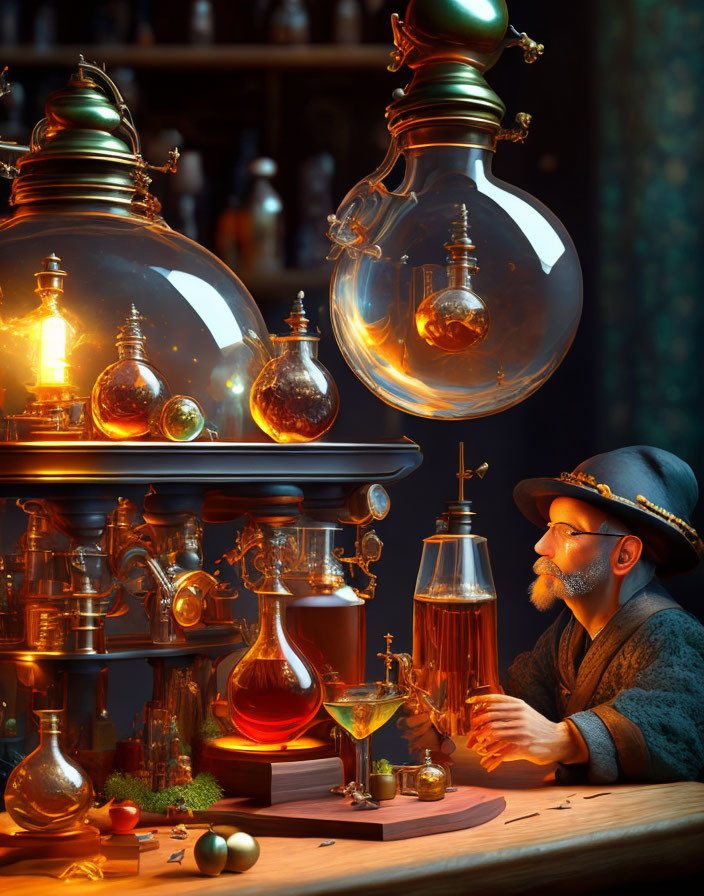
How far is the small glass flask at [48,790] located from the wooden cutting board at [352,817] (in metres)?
0.16

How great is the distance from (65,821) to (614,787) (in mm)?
671

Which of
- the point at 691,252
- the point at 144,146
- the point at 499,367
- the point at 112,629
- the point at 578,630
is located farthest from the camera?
the point at 144,146

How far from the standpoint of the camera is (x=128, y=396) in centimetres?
154

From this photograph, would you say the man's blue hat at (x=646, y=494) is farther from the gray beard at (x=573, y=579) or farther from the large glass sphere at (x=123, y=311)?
the large glass sphere at (x=123, y=311)

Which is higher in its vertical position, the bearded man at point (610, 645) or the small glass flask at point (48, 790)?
the bearded man at point (610, 645)

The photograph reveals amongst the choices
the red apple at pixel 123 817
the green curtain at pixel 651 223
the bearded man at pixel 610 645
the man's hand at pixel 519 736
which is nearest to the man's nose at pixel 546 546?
the bearded man at pixel 610 645

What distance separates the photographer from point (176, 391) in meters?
1.66

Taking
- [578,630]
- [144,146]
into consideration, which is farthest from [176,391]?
[144,146]

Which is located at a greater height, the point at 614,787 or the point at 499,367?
the point at 499,367

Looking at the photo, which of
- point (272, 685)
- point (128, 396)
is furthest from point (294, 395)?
point (272, 685)

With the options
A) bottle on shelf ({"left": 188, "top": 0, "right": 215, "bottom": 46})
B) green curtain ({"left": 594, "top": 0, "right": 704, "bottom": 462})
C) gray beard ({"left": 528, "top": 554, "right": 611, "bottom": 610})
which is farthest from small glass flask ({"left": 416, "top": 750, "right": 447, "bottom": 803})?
bottle on shelf ({"left": 188, "top": 0, "right": 215, "bottom": 46})

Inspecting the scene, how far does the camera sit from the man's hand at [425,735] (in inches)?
65.6

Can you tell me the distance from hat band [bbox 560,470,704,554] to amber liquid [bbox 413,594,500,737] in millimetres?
223

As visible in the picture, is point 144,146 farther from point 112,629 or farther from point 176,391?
point 112,629
